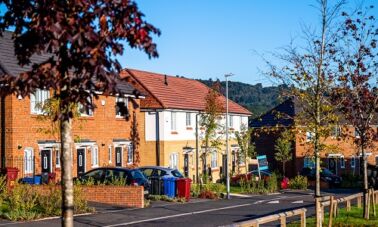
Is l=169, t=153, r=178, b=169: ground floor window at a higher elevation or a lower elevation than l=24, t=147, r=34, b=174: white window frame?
lower

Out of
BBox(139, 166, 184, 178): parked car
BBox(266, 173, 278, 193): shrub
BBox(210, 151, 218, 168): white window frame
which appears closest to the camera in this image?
BBox(139, 166, 184, 178): parked car

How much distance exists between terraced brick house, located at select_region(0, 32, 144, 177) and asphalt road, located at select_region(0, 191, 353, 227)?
13.3ft

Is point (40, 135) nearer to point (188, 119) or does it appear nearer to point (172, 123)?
point (172, 123)

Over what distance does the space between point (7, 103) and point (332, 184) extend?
29259mm

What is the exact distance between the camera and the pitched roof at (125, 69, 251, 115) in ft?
142

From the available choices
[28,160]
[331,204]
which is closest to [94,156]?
[28,160]

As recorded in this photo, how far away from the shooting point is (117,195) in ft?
85.9

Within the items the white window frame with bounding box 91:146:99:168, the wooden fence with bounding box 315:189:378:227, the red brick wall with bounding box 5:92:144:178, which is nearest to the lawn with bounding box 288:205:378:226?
the wooden fence with bounding box 315:189:378:227

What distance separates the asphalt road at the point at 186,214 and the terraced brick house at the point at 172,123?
412 inches

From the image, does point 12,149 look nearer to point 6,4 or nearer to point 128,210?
point 128,210

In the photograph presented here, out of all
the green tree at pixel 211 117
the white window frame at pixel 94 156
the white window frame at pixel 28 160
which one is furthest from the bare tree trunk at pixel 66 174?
the green tree at pixel 211 117

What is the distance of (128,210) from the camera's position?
81.2 feet

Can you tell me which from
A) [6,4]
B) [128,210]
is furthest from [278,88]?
[6,4]

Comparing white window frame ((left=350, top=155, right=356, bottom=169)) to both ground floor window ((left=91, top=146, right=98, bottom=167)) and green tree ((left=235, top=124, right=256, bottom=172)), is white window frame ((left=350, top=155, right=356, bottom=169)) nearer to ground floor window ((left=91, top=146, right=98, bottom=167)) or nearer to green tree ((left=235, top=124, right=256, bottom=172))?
green tree ((left=235, top=124, right=256, bottom=172))
